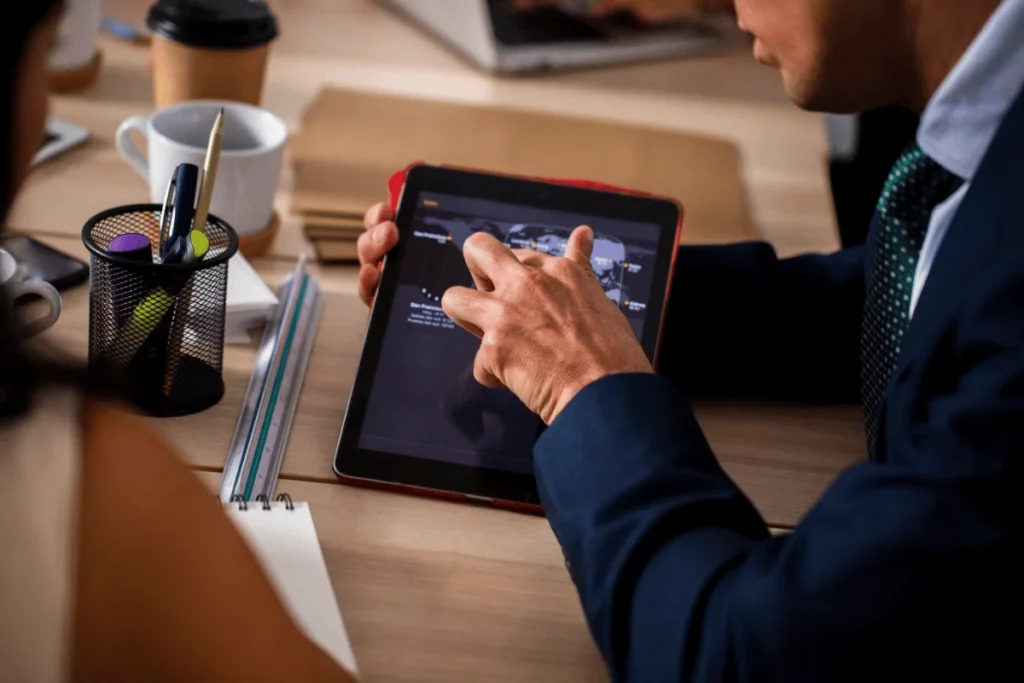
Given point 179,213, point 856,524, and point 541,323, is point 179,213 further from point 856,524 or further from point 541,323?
point 856,524

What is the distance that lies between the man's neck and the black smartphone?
77 cm

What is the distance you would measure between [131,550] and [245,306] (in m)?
0.53

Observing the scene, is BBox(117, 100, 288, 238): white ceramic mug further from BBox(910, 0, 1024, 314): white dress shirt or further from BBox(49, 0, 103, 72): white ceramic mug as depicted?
BBox(910, 0, 1024, 314): white dress shirt

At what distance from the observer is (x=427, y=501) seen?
96 cm

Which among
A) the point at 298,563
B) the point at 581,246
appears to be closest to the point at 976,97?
the point at 581,246

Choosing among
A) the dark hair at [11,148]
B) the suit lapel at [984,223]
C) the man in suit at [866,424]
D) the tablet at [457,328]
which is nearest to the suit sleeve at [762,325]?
the man in suit at [866,424]

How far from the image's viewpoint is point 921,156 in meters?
1.05

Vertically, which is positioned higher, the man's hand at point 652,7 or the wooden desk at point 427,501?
the man's hand at point 652,7

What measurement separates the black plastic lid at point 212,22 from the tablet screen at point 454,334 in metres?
0.42

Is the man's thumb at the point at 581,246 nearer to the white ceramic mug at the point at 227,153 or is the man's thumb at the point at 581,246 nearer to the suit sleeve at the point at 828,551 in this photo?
the suit sleeve at the point at 828,551

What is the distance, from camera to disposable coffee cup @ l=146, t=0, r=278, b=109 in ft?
4.43

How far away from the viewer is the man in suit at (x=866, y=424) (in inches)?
26.7

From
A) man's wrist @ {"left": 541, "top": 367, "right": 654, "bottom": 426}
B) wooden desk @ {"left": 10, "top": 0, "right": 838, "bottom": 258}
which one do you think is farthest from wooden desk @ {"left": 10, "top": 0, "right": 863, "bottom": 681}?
man's wrist @ {"left": 541, "top": 367, "right": 654, "bottom": 426}

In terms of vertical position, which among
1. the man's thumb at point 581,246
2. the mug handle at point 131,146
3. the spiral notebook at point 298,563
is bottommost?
the spiral notebook at point 298,563
